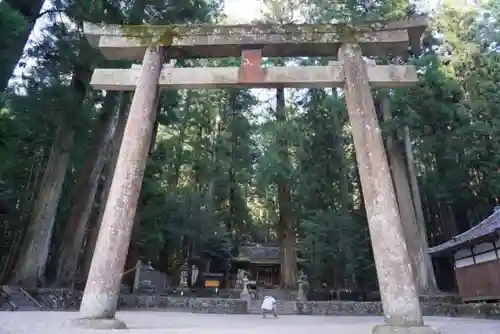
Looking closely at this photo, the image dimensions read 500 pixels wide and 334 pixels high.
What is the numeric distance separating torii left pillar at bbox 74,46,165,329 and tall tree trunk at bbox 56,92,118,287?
317 inches

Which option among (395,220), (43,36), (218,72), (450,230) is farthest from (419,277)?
(43,36)

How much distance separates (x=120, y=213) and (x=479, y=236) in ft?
33.8

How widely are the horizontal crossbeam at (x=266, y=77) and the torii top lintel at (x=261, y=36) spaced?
1.25 ft

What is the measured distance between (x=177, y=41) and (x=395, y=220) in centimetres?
410

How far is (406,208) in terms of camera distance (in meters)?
15.5

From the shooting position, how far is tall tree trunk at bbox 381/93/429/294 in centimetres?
1491

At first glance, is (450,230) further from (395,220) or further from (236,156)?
(395,220)

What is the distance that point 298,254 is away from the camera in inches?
828

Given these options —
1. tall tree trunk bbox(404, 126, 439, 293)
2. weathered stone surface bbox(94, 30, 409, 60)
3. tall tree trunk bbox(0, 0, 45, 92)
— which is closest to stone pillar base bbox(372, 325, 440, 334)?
weathered stone surface bbox(94, 30, 409, 60)

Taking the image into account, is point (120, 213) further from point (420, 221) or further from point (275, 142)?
point (420, 221)

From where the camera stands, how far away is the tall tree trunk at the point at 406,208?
587 inches

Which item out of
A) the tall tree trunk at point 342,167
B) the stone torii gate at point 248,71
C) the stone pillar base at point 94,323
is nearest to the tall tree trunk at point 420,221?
the tall tree trunk at point 342,167

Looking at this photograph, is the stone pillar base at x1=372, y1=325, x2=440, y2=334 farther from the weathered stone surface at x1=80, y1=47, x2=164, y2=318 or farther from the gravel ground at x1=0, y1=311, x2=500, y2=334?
the weathered stone surface at x1=80, y1=47, x2=164, y2=318

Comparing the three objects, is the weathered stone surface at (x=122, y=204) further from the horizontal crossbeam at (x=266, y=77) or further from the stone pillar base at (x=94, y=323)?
the horizontal crossbeam at (x=266, y=77)
